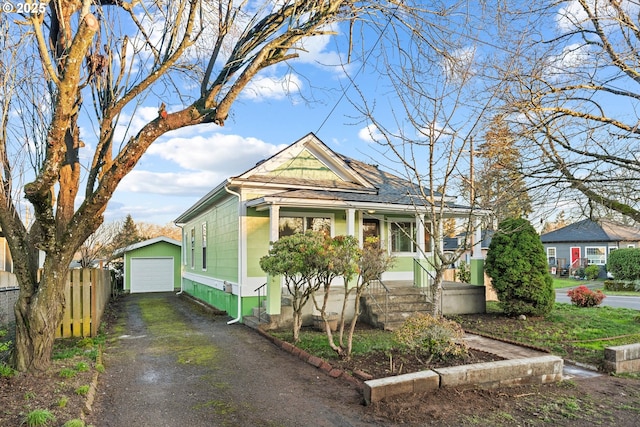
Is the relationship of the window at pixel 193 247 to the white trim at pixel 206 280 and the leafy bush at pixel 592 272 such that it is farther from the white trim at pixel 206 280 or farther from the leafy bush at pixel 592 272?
the leafy bush at pixel 592 272

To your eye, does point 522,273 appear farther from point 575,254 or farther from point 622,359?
point 575,254

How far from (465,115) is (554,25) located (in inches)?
109

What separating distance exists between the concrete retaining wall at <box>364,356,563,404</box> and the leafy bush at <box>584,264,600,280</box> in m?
29.1

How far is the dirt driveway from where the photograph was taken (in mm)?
4711

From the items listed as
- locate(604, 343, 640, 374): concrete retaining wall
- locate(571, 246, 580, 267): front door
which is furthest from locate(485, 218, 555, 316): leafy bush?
locate(571, 246, 580, 267): front door

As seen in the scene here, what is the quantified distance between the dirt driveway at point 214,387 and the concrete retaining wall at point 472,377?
33cm

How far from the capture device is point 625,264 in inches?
1043

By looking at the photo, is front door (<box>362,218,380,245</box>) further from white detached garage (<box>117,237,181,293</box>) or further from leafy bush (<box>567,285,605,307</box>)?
white detached garage (<box>117,237,181,293</box>)

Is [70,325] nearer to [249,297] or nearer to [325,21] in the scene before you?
[249,297]

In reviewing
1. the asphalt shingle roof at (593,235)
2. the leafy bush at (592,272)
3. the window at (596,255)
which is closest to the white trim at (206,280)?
the asphalt shingle roof at (593,235)

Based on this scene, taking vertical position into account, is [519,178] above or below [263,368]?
above

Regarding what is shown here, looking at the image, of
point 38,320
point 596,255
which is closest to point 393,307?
point 38,320

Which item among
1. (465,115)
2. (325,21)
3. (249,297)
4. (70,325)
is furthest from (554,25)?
(70,325)

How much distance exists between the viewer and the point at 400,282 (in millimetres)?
13227
